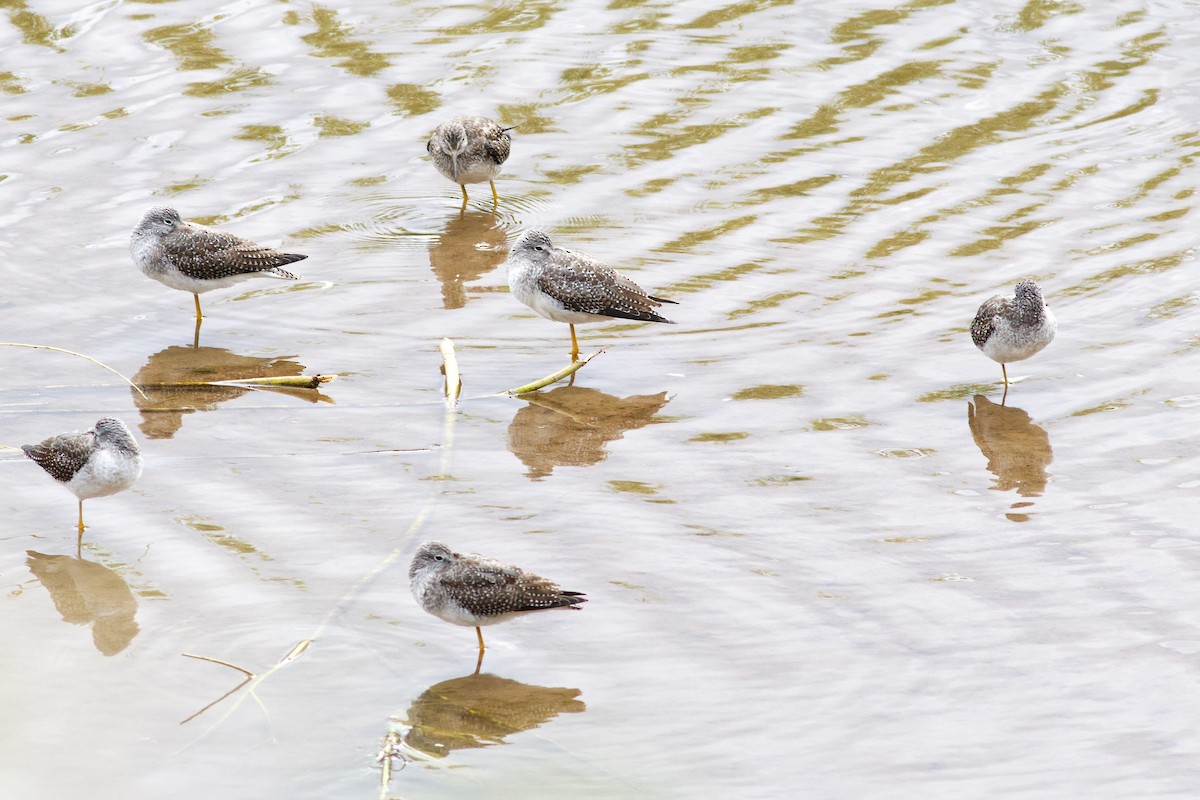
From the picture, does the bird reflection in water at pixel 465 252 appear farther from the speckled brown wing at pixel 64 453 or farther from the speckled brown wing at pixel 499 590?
the speckled brown wing at pixel 499 590

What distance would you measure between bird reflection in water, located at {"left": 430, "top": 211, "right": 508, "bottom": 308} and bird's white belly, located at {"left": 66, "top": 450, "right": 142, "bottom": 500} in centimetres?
481

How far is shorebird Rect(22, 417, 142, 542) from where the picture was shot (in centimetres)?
963

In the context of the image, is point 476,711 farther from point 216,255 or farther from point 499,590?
point 216,255

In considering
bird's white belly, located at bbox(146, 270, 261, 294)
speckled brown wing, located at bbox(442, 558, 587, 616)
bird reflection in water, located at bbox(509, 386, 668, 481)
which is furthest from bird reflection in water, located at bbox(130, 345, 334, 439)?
speckled brown wing, located at bbox(442, 558, 587, 616)

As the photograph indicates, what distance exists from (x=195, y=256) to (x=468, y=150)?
3.78 m

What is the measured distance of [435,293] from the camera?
47.2 feet

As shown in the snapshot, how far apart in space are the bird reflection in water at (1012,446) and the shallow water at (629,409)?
50mm

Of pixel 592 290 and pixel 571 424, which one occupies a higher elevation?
pixel 592 290

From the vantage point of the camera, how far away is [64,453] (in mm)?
9828

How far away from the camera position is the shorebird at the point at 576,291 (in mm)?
12867

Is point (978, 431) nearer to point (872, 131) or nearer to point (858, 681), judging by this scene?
point (858, 681)

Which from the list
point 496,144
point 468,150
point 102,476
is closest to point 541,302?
point 468,150

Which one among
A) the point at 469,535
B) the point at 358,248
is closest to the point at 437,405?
the point at 469,535

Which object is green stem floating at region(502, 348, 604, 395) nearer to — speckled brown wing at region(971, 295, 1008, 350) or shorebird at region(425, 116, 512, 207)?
speckled brown wing at region(971, 295, 1008, 350)
